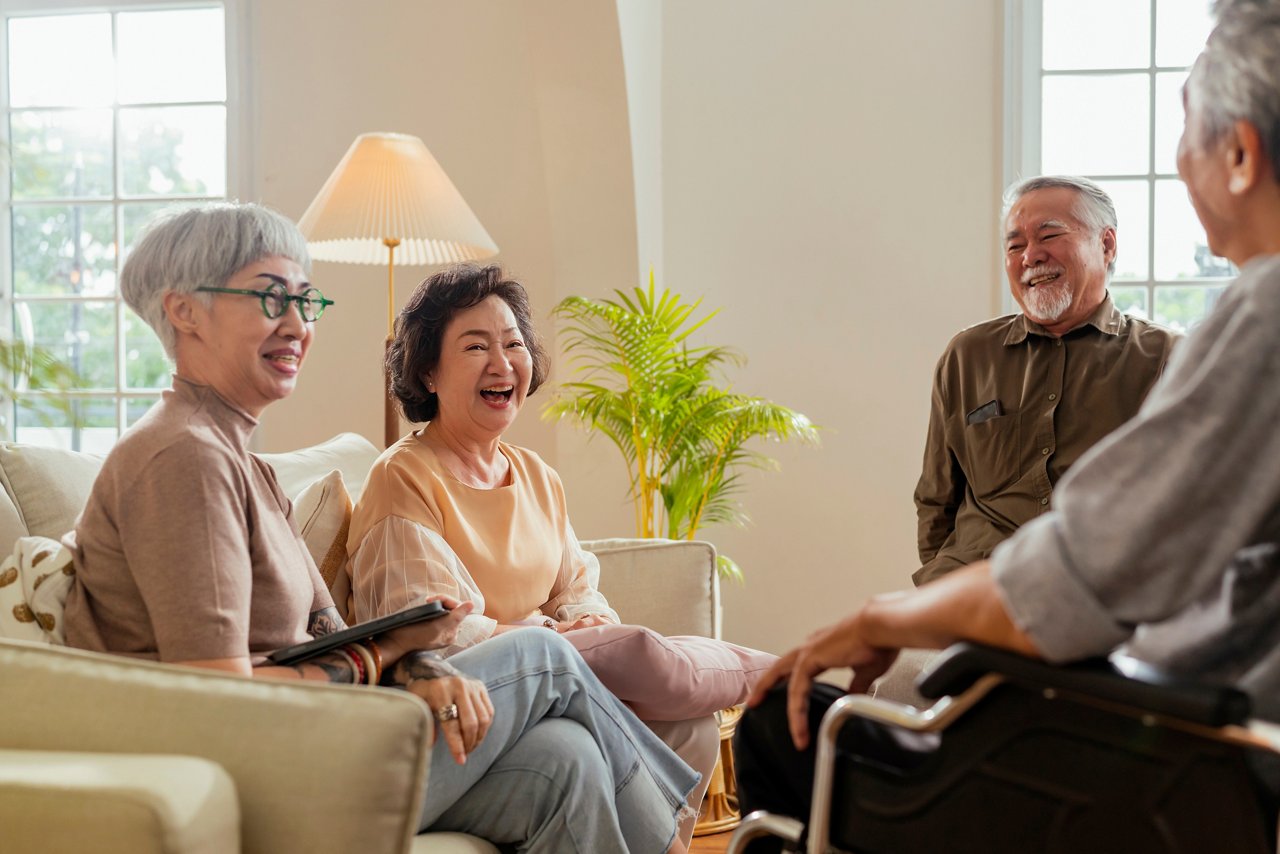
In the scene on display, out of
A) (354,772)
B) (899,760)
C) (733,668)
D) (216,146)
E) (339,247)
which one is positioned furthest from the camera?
(216,146)

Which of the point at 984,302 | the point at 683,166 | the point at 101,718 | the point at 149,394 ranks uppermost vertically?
the point at 683,166

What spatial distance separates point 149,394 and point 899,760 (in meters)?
4.05

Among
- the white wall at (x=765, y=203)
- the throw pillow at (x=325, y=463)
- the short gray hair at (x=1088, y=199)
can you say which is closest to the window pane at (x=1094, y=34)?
the white wall at (x=765, y=203)

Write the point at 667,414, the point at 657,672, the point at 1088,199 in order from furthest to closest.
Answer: the point at 667,414, the point at 1088,199, the point at 657,672

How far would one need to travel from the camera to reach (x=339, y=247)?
149 inches

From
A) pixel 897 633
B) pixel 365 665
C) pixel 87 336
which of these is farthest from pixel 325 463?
pixel 87 336

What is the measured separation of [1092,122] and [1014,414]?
2.13 m

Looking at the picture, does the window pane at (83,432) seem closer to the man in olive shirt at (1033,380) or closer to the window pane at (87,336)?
the window pane at (87,336)

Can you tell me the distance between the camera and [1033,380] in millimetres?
2701

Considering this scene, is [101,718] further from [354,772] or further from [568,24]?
[568,24]

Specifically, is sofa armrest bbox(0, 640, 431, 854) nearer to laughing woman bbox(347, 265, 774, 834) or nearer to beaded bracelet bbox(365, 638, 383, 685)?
beaded bracelet bbox(365, 638, 383, 685)

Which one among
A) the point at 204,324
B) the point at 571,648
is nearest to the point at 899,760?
the point at 571,648

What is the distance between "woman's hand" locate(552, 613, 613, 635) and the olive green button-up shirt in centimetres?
78

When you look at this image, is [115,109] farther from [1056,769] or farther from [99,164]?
[1056,769]
